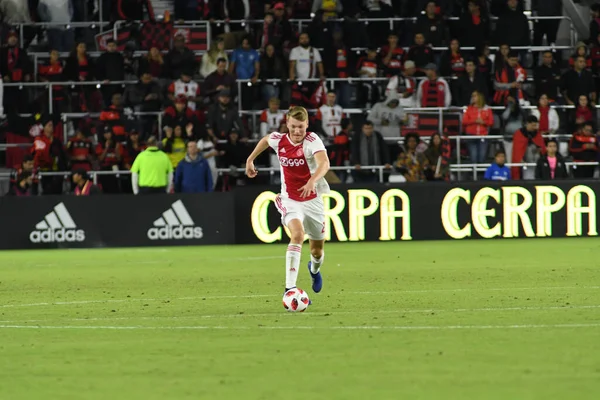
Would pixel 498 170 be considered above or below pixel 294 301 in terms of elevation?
above

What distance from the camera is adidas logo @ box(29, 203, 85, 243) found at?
25.7 metres

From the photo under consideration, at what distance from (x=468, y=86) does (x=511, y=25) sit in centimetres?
273

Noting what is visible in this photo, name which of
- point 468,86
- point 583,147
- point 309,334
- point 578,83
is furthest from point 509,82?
point 309,334

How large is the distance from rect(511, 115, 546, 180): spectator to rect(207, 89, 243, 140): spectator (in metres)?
6.01

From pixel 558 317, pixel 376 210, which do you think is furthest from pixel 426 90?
pixel 558 317

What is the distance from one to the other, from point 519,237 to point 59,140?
32.5ft

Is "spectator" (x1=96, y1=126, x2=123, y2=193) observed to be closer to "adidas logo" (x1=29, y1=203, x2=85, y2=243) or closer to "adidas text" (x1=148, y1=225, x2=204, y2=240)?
"adidas logo" (x1=29, y1=203, x2=85, y2=243)

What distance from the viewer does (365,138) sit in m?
27.0

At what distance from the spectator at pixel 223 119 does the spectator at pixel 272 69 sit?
1.91 metres

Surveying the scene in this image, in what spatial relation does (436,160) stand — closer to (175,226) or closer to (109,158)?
(175,226)

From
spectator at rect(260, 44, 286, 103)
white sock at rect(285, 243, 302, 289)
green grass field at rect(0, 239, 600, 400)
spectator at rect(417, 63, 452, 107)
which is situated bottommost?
green grass field at rect(0, 239, 600, 400)

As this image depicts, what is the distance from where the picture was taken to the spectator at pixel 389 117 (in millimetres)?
27844

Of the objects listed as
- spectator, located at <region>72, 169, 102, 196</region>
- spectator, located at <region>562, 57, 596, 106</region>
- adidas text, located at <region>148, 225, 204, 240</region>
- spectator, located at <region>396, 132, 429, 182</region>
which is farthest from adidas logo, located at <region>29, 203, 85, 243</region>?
spectator, located at <region>562, 57, 596, 106</region>

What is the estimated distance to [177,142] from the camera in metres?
27.1
